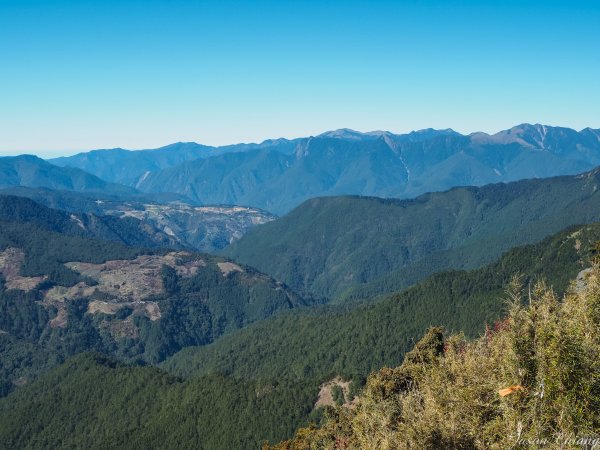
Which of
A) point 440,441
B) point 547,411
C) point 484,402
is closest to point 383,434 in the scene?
point 440,441

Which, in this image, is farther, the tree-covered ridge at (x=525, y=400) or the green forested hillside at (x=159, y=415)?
the green forested hillside at (x=159, y=415)

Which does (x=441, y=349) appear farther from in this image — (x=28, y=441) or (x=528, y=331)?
(x=28, y=441)

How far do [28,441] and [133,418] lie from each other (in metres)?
39.0

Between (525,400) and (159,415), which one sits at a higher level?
(525,400)

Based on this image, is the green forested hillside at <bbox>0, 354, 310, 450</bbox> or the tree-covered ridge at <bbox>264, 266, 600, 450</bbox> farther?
the green forested hillside at <bbox>0, 354, 310, 450</bbox>

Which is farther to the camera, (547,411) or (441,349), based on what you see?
(441,349)

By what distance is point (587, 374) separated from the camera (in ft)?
91.9

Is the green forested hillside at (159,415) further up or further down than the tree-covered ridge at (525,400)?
further down

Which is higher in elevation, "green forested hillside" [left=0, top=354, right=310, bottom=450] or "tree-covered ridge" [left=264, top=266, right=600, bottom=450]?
"tree-covered ridge" [left=264, top=266, right=600, bottom=450]

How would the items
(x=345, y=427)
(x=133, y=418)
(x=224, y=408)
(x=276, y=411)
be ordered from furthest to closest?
(x=133, y=418) < (x=224, y=408) < (x=276, y=411) < (x=345, y=427)

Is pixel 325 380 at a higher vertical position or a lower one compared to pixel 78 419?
higher

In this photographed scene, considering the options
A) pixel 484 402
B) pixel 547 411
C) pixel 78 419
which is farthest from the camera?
pixel 78 419

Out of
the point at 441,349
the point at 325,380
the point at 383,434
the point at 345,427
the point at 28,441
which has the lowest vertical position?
the point at 28,441

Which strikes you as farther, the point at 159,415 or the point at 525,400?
the point at 159,415
